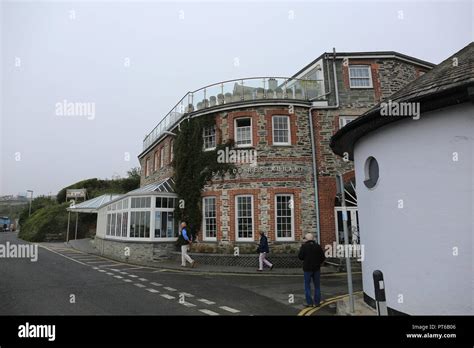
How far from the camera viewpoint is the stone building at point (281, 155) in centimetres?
1542

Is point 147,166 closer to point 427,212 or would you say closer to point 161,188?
point 161,188

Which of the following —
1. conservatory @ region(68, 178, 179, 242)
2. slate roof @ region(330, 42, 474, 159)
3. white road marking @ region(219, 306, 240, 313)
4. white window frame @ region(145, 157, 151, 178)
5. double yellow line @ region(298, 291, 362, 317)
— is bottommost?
double yellow line @ region(298, 291, 362, 317)

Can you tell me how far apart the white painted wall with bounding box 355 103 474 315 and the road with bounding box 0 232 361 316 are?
209 cm

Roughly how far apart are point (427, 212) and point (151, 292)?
746cm

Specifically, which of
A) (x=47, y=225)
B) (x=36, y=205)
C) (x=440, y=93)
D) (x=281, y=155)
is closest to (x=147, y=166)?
(x=281, y=155)

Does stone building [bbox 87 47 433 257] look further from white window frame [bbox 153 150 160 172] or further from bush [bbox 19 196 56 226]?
bush [bbox 19 196 56 226]

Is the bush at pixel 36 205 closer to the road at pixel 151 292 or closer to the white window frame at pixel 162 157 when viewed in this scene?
the white window frame at pixel 162 157

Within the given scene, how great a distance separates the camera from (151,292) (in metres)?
8.99

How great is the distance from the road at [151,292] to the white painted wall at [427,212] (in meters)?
2.09

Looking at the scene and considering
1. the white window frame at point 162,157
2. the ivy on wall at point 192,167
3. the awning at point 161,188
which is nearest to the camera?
the ivy on wall at point 192,167

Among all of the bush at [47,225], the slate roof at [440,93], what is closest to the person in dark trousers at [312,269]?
the slate roof at [440,93]

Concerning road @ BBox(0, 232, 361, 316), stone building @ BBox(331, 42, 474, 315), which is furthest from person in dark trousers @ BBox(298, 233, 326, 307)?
stone building @ BBox(331, 42, 474, 315)

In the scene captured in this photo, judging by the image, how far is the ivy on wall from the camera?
655 inches
